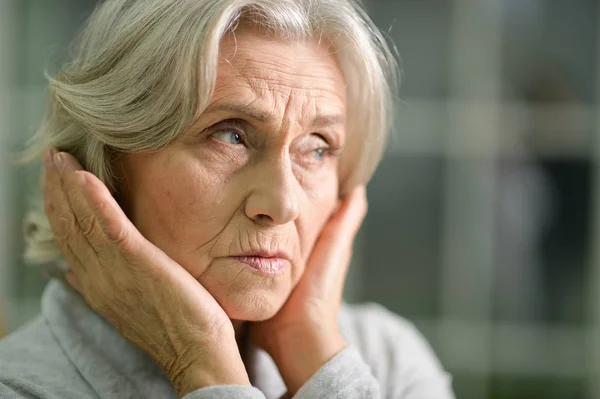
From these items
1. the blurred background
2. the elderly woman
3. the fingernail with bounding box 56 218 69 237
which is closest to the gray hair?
the elderly woman

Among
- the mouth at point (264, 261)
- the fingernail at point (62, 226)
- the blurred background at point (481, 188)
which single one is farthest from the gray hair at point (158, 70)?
the blurred background at point (481, 188)

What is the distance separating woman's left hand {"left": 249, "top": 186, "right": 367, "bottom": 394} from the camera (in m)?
1.48

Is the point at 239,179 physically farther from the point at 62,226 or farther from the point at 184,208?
the point at 62,226

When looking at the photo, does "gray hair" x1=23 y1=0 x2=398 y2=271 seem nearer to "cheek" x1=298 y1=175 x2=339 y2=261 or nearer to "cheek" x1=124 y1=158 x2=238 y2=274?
"cheek" x1=124 y1=158 x2=238 y2=274

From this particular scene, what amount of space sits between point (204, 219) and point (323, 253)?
13.8 inches

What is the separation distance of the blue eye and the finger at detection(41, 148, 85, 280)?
31 cm

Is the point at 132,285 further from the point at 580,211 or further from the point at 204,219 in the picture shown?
the point at 580,211

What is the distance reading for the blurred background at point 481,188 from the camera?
445cm

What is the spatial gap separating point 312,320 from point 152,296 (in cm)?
33

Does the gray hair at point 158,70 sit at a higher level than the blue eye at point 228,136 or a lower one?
higher

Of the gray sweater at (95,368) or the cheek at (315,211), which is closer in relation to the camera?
the gray sweater at (95,368)

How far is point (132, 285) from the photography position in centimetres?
136

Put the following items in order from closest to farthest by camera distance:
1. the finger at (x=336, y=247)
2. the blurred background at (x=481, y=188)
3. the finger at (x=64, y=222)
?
the finger at (x=64, y=222) < the finger at (x=336, y=247) < the blurred background at (x=481, y=188)

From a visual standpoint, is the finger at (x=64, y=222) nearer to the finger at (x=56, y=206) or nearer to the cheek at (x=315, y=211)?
the finger at (x=56, y=206)
